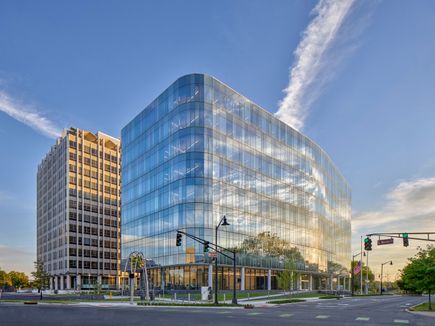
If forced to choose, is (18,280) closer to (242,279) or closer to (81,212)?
(81,212)

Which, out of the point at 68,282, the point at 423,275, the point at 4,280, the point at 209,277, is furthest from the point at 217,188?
the point at 4,280

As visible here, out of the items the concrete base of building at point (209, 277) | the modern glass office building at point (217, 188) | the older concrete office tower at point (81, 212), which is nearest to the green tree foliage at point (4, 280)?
the older concrete office tower at point (81, 212)

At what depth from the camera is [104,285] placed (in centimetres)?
13712

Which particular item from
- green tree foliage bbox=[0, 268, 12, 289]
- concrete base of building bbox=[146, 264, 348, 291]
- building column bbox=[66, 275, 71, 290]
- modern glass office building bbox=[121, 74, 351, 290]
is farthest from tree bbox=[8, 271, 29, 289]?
concrete base of building bbox=[146, 264, 348, 291]

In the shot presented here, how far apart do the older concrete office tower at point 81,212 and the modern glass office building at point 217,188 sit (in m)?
46.1

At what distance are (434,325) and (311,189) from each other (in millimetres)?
80284

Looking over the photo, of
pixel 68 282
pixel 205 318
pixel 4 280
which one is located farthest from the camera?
pixel 4 280

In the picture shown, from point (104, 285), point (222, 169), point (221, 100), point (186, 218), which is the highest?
point (221, 100)

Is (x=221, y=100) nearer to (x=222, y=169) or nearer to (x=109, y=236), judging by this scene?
(x=222, y=169)

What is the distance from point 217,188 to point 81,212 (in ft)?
265

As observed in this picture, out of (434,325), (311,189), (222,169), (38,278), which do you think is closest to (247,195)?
(222,169)

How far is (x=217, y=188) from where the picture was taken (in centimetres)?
7125

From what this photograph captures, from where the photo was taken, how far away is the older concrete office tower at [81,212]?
134125 millimetres

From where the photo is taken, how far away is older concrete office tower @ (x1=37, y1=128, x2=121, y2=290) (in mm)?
134125
